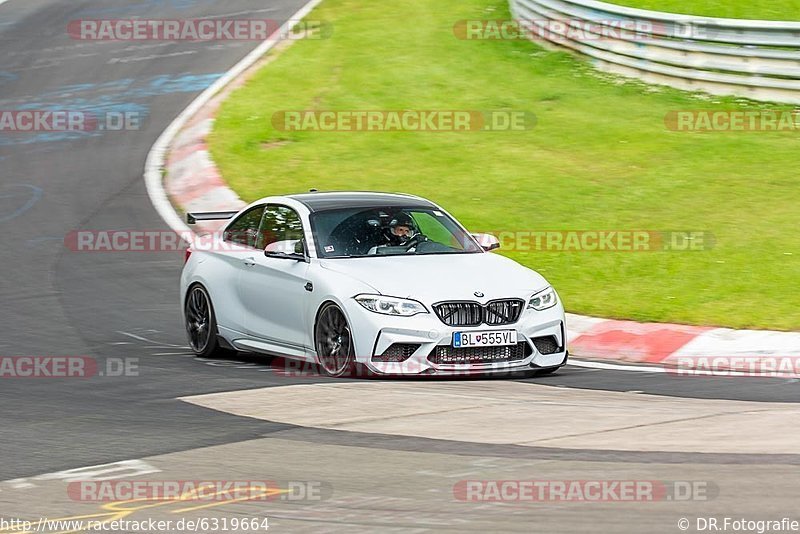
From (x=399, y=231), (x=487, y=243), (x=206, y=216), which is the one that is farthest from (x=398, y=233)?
(x=206, y=216)

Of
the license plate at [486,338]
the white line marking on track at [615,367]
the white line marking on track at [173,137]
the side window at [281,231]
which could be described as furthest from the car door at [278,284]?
the white line marking on track at [173,137]

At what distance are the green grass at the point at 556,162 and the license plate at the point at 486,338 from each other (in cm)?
265

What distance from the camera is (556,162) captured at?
19.6 meters

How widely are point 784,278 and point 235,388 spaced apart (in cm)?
605

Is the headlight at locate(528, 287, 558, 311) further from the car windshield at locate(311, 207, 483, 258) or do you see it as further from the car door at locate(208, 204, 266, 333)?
the car door at locate(208, 204, 266, 333)

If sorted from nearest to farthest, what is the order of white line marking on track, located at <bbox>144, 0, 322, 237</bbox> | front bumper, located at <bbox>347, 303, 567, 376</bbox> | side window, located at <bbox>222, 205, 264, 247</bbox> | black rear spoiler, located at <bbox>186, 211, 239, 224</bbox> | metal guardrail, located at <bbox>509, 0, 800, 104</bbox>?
front bumper, located at <bbox>347, 303, 567, 376</bbox> < side window, located at <bbox>222, 205, 264, 247</bbox> < black rear spoiler, located at <bbox>186, 211, 239, 224</bbox> < white line marking on track, located at <bbox>144, 0, 322, 237</bbox> < metal guardrail, located at <bbox>509, 0, 800, 104</bbox>

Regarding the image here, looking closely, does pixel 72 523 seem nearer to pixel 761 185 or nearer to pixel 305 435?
pixel 305 435

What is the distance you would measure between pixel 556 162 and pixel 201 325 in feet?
26.6

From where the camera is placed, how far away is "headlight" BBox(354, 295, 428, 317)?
35.4 feet

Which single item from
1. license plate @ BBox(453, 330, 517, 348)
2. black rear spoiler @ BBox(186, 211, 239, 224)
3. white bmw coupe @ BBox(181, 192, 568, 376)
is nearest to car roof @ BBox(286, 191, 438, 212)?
white bmw coupe @ BBox(181, 192, 568, 376)

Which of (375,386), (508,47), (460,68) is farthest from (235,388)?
(508,47)

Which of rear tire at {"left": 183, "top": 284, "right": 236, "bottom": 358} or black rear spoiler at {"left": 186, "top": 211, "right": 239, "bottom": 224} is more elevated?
black rear spoiler at {"left": 186, "top": 211, "right": 239, "bottom": 224}

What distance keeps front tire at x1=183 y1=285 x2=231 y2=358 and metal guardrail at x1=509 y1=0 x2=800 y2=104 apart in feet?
37.7

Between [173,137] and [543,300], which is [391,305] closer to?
[543,300]
